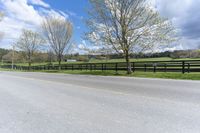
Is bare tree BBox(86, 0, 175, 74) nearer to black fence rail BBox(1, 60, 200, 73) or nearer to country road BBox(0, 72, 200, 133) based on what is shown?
black fence rail BBox(1, 60, 200, 73)

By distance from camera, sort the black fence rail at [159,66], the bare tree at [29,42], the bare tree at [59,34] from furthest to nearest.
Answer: the bare tree at [29,42] < the bare tree at [59,34] < the black fence rail at [159,66]

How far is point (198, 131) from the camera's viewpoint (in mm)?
4242

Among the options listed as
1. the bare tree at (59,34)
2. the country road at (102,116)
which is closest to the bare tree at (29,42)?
the bare tree at (59,34)

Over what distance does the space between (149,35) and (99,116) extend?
17.7 m

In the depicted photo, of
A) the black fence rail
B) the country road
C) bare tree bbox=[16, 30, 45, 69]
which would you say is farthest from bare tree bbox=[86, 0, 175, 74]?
bare tree bbox=[16, 30, 45, 69]

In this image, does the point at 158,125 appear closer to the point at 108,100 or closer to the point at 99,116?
the point at 99,116

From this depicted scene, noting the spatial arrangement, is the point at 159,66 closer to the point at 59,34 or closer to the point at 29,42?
the point at 59,34

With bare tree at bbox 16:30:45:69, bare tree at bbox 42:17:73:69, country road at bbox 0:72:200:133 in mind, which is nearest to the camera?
country road at bbox 0:72:200:133

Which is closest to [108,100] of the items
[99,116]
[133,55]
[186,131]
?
[99,116]

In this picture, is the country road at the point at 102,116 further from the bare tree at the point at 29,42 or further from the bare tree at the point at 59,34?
the bare tree at the point at 29,42

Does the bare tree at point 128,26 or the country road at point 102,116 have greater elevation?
the bare tree at point 128,26

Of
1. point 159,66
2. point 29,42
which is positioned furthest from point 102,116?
point 29,42

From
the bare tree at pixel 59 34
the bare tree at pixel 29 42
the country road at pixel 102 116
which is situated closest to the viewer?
the country road at pixel 102 116

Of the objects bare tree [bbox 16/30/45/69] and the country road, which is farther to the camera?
bare tree [bbox 16/30/45/69]
